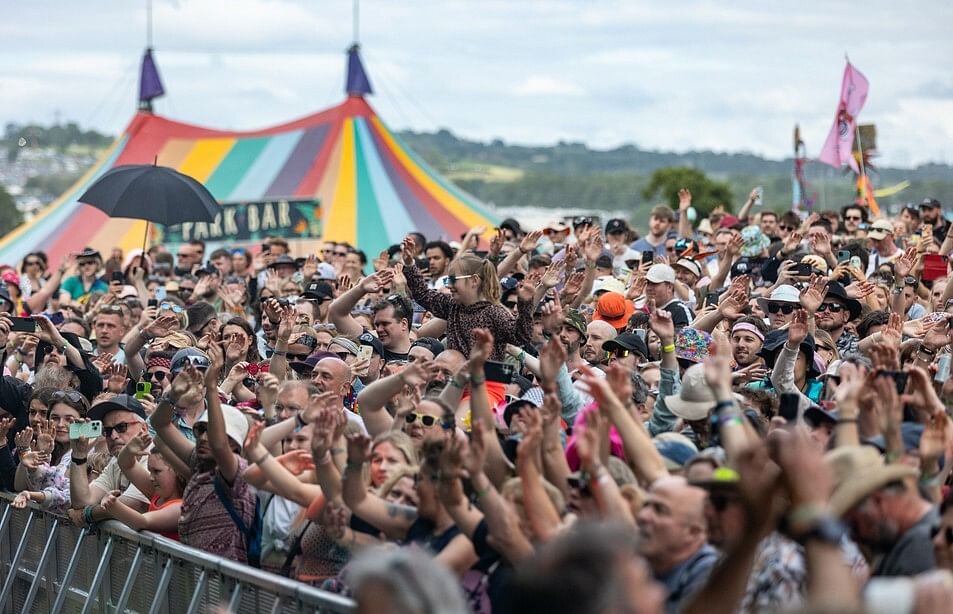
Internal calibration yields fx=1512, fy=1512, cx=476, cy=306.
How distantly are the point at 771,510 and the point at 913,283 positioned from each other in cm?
705

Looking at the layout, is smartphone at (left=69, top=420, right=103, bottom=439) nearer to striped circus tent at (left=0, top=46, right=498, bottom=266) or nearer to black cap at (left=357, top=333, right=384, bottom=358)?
black cap at (left=357, top=333, right=384, bottom=358)

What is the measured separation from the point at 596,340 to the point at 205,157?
64.5ft

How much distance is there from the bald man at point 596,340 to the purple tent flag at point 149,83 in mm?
22845

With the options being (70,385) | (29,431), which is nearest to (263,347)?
(70,385)

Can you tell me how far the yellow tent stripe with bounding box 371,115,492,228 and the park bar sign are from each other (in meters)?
2.23

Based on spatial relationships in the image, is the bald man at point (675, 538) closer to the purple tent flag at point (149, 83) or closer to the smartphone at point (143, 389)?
the smartphone at point (143, 389)

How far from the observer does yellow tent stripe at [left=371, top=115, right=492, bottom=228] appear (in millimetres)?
26094

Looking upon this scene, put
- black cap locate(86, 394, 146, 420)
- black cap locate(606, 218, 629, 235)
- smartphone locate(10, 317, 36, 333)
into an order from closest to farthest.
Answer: black cap locate(86, 394, 146, 420), smartphone locate(10, 317, 36, 333), black cap locate(606, 218, 629, 235)

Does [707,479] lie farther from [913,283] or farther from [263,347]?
[263,347]

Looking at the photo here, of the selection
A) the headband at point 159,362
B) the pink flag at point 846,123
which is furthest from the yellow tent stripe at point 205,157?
the headband at point 159,362

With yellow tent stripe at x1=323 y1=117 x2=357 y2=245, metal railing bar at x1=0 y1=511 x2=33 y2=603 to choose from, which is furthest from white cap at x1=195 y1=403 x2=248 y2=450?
yellow tent stripe at x1=323 y1=117 x2=357 y2=245

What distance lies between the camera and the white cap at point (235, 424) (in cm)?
707

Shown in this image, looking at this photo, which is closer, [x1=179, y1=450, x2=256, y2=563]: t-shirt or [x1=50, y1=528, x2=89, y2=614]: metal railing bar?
[x1=179, y1=450, x2=256, y2=563]: t-shirt

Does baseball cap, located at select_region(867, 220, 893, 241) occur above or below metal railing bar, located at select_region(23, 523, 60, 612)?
above
